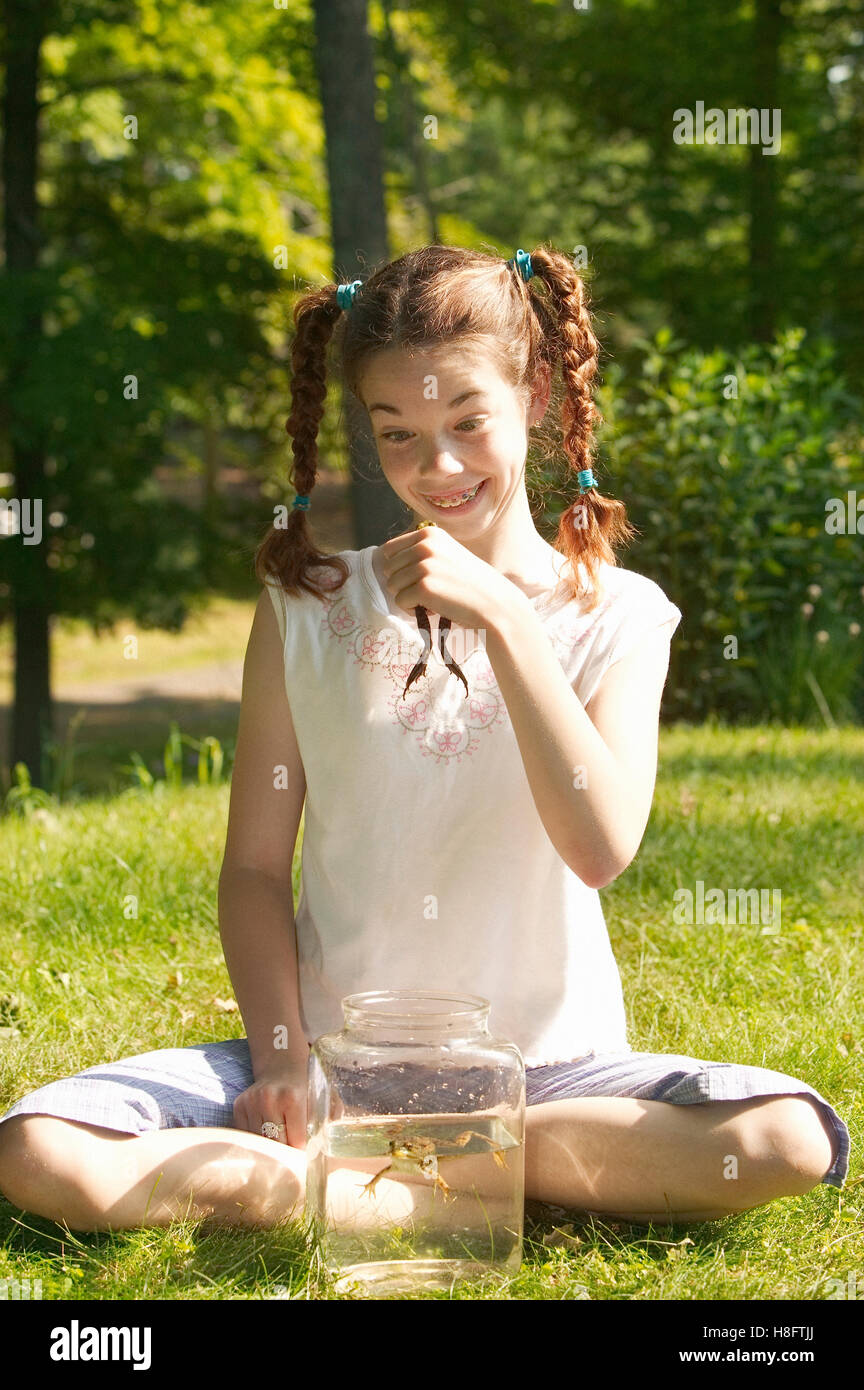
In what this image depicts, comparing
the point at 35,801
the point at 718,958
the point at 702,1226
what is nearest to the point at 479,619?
the point at 702,1226

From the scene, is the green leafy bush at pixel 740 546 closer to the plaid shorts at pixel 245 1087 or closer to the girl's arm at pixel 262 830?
the girl's arm at pixel 262 830

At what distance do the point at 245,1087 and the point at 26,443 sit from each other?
583 cm

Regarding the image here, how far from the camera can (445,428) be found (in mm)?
2162

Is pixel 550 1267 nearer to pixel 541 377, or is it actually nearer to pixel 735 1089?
pixel 735 1089

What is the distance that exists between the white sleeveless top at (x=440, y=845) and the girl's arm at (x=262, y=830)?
40 millimetres

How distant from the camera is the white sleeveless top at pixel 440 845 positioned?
2.14m

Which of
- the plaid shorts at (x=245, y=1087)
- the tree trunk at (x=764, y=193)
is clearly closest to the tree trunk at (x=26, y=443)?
the tree trunk at (x=764, y=193)

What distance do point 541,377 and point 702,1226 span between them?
4.39ft

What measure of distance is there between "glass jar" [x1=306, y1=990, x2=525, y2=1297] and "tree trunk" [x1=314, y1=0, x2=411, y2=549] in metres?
4.41

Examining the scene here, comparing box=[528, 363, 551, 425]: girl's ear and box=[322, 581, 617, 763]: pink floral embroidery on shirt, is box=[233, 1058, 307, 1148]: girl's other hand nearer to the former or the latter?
box=[322, 581, 617, 763]: pink floral embroidery on shirt

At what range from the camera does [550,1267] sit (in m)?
1.96

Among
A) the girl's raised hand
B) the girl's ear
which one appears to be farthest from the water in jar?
the girl's ear

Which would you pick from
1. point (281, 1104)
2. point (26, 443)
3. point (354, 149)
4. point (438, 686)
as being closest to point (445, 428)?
point (438, 686)

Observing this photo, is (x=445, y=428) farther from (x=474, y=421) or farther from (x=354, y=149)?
(x=354, y=149)
